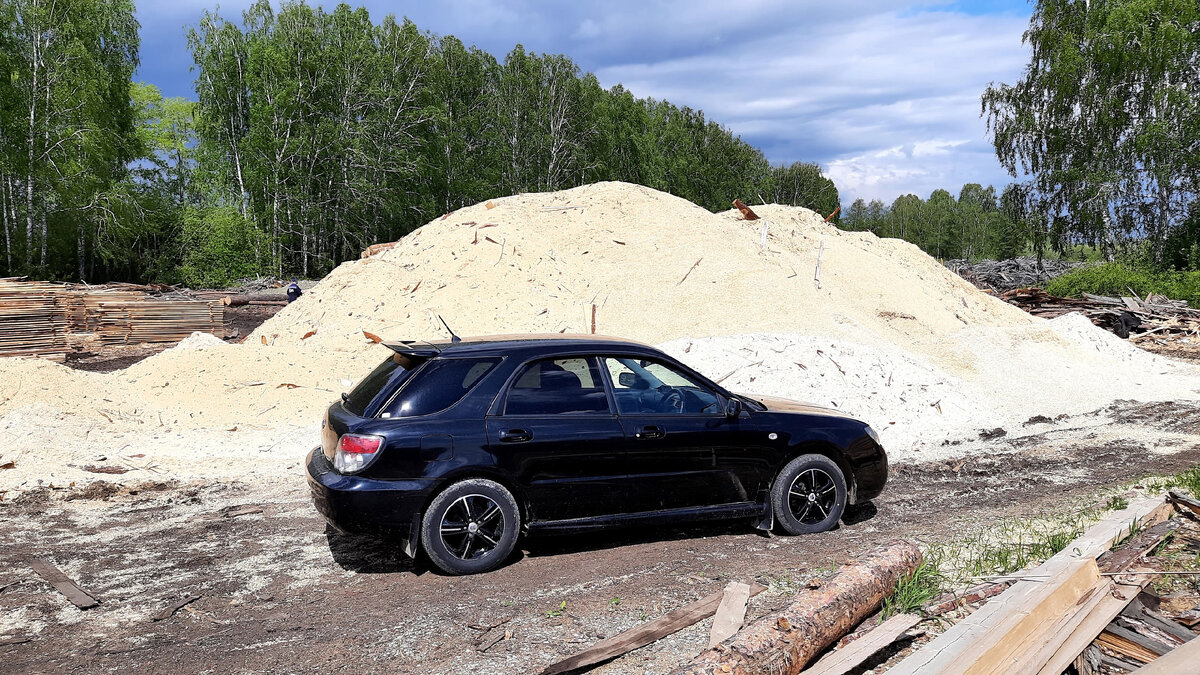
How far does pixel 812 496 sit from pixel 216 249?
37866 mm

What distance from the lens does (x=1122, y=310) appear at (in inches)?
998

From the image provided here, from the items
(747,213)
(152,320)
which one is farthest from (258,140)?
(747,213)

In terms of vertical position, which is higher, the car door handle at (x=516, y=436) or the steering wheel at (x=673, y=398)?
the steering wheel at (x=673, y=398)

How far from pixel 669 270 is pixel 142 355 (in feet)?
48.5

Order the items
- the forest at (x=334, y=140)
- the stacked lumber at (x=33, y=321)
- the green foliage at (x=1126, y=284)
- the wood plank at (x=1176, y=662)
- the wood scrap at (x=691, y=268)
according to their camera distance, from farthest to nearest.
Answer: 1. the forest at (x=334, y=140)
2. the green foliage at (x=1126, y=284)
3. the stacked lumber at (x=33, y=321)
4. the wood scrap at (x=691, y=268)
5. the wood plank at (x=1176, y=662)

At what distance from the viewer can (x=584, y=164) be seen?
5541cm

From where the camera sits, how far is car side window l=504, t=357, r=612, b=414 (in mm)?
5578

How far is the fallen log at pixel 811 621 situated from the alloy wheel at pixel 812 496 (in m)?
1.27

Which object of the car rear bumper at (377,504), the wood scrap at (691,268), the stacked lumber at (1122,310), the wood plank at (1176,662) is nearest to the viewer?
the wood plank at (1176,662)

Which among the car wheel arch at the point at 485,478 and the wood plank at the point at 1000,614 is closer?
the wood plank at the point at 1000,614

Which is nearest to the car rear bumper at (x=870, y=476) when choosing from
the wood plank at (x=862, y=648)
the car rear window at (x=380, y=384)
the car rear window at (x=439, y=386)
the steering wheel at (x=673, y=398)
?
the steering wheel at (x=673, y=398)

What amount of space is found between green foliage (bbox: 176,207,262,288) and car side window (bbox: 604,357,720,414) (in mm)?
36703

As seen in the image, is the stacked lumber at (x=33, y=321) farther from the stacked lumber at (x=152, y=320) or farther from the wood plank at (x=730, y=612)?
the wood plank at (x=730, y=612)

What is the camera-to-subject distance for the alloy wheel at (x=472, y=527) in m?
5.30
